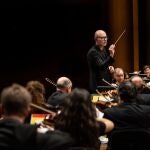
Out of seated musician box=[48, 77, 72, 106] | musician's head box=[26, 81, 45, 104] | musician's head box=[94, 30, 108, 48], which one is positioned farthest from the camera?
musician's head box=[94, 30, 108, 48]

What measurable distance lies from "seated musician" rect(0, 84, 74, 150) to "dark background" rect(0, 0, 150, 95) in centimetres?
657

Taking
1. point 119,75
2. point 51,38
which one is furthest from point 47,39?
point 119,75

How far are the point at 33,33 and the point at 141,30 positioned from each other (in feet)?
7.34

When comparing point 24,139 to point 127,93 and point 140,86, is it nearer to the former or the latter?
point 127,93

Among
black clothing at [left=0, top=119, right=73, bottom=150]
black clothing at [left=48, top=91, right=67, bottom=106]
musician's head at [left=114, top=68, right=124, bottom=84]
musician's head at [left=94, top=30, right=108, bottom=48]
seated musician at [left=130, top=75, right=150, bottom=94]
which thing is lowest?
black clothing at [left=0, top=119, right=73, bottom=150]

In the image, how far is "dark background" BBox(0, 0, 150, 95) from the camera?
30.9 ft

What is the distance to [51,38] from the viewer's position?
9.62 m

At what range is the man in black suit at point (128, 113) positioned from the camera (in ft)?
13.6

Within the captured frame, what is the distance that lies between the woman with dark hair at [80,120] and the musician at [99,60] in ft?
10.2

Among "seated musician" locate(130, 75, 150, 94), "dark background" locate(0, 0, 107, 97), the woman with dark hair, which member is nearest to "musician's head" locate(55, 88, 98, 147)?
the woman with dark hair

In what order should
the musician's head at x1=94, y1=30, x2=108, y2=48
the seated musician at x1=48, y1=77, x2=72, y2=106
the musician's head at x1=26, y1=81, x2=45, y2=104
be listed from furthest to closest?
the musician's head at x1=94, y1=30, x2=108, y2=48, the seated musician at x1=48, y1=77, x2=72, y2=106, the musician's head at x1=26, y1=81, x2=45, y2=104

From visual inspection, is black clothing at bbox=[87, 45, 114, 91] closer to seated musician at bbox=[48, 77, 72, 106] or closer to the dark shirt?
seated musician at bbox=[48, 77, 72, 106]

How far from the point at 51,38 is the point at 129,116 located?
5.68 meters

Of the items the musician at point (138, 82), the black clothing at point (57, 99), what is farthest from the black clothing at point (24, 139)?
the musician at point (138, 82)
